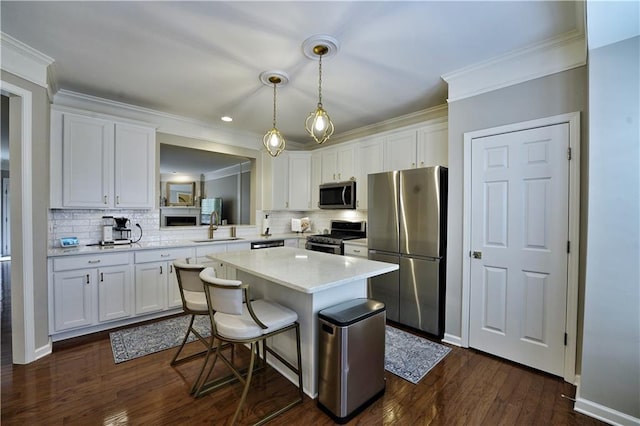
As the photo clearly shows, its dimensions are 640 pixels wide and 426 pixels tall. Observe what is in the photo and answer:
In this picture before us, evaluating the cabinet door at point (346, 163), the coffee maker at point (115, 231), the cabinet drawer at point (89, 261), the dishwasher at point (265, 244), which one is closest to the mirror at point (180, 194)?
the coffee maker at point (115, 231)

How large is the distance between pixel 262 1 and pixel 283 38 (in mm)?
382

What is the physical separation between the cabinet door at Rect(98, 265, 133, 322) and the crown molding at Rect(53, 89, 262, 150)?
1.89 metres

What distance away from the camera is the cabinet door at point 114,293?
118 inches

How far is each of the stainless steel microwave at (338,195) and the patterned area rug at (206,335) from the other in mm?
1845

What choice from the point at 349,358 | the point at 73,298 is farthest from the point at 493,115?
the point at 73,298

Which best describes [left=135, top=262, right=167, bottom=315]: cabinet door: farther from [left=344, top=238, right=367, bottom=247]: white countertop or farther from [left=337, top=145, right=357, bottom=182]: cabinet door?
[left=337, top=145, right=357, bottom=182]: cabinet door

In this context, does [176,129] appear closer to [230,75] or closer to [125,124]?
[125,124]

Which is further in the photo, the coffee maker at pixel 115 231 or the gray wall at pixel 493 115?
the coffee maker at pixel 115 231

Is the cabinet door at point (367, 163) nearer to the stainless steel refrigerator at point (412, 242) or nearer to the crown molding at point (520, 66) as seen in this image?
the stainless steel refrigerator at point (412, 242)

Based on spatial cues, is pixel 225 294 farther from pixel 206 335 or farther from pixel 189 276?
pixel 206 335

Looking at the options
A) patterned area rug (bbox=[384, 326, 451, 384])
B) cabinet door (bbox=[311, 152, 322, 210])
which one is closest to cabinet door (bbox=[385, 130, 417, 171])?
cabinet door (bbox=[311, 152, 322, 210])

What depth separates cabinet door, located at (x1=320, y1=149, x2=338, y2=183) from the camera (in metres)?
4.54

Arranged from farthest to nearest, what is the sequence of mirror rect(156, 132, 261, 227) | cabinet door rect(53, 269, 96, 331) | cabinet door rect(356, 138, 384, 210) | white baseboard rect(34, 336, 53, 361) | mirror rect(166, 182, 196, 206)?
mirror rect(166, 182, 196, 206)
mirror rect(156, 132, 261, 227)
cabinet door rect(356, 138, 384, 210)
cabinet door rect(53, 269, 96, 331)
white baseboard rect(34, 336, 53, 361)

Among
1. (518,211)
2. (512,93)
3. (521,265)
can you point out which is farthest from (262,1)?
(521,265)
